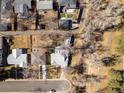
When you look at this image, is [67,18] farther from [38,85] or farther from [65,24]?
[38,85]

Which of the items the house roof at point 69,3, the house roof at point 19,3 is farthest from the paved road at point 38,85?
the house roof at point 69,3

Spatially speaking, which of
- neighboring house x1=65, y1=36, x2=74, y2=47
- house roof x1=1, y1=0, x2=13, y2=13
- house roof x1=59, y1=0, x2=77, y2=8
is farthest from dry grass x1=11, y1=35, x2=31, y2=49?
house roof x1=59, y1=0, x2=77, y2=8

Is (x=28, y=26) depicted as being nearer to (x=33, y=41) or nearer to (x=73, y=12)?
(x=33, y=41)

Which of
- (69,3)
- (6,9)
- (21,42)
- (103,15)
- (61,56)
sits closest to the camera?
(61,56)

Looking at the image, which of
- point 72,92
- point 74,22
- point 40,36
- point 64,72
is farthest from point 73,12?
point 72,92

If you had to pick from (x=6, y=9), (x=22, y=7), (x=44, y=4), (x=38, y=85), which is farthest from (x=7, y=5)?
(x=38, y=85)

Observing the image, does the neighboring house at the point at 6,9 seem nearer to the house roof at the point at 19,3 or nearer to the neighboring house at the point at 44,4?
the house roof at the point at 19,3
